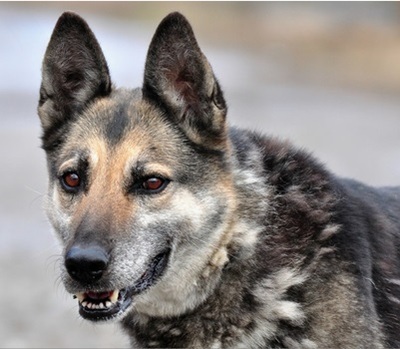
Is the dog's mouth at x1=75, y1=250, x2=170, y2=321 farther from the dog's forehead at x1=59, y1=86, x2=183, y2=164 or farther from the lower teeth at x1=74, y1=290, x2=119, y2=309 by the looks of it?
the dog's forehead at x1=59, y1=86, x2=183, y2=164

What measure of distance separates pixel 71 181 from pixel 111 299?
63cm

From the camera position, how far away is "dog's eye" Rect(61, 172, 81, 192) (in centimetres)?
471

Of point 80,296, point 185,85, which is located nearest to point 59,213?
point 80,296

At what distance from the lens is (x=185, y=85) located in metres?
4.86

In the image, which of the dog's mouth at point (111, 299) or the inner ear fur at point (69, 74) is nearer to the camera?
the dog's mouth at point (111, 299)

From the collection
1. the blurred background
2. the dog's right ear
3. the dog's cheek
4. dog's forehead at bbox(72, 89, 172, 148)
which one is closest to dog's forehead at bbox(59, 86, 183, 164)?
dog's forehead at bbox(72, 89, 172, 148)

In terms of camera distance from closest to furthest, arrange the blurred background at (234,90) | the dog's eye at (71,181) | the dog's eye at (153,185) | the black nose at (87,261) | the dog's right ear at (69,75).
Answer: the black nose at (87,261) → the dog's eye at (153,185) → the dog's eye at (71,181) → the dog's right ear at (69,75) → the blurred background at (234,90)

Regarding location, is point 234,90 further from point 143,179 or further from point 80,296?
point 80,296

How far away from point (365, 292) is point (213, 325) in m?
0.76

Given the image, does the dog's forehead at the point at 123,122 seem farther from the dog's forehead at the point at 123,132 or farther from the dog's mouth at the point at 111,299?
the dog's mouth at the point at 111,299

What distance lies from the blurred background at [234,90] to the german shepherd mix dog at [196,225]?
1.99 ft

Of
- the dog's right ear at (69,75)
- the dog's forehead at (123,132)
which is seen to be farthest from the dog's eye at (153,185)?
the dog's right ear at (69,75)

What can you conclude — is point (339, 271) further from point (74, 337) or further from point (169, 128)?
point (74, 337)

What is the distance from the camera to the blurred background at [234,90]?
26.9 ft
